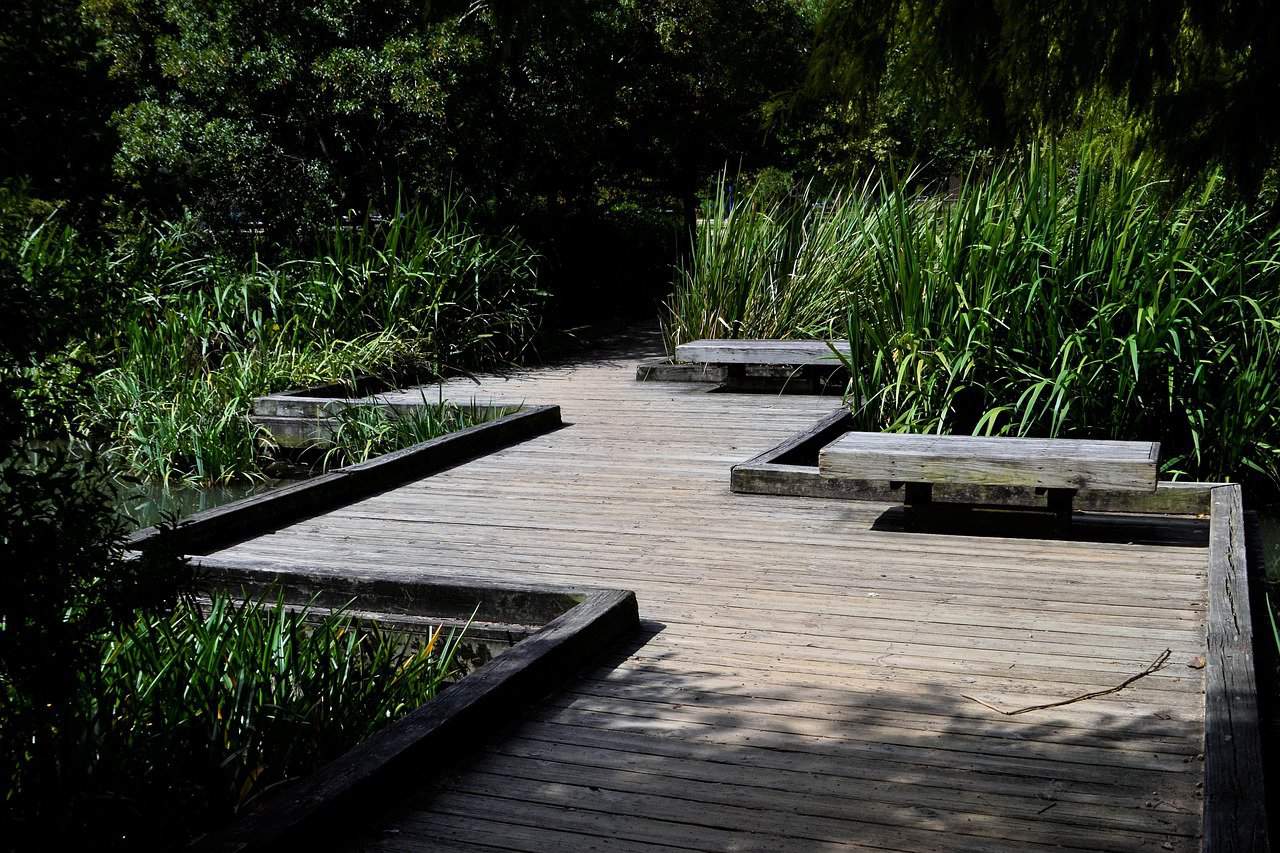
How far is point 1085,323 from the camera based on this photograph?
26.1ft

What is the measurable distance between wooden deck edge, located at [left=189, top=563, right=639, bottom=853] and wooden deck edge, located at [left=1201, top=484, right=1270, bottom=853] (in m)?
1.86

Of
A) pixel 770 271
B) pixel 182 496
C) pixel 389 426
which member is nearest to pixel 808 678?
pixel 389 426

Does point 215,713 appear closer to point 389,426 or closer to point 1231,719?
point 1231,719

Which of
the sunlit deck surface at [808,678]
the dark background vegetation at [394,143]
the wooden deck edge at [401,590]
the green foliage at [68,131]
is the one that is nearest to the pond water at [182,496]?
the dark background vegetation at [394,143]

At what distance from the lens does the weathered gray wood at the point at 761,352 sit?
10.4 metres

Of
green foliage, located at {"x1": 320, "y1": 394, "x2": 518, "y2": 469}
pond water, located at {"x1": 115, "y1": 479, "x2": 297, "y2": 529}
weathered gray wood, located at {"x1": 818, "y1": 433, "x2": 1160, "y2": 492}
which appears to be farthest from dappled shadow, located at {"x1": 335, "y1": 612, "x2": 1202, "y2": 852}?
pond water, located at {"x1": 115, "y1": 479, "x2": 297, "y2": 529}

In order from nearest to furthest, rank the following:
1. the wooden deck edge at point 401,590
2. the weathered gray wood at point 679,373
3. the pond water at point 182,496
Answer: the wooden deck edge at point 401,590 < the pond water at point 182,496 < the weathered gray wood at point 679,373

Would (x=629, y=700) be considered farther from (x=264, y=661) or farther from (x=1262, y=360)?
(x=1262, y=360)

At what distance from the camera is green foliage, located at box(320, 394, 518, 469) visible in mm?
9094

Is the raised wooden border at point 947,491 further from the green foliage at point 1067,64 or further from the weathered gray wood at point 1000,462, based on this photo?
the green foliage at point 1067,64

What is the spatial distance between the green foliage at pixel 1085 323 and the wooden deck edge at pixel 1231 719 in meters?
2.11

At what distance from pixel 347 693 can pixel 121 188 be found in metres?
13.7

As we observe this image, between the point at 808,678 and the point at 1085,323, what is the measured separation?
452 cm

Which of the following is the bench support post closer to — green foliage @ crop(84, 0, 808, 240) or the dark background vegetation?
the dark background vegetation
